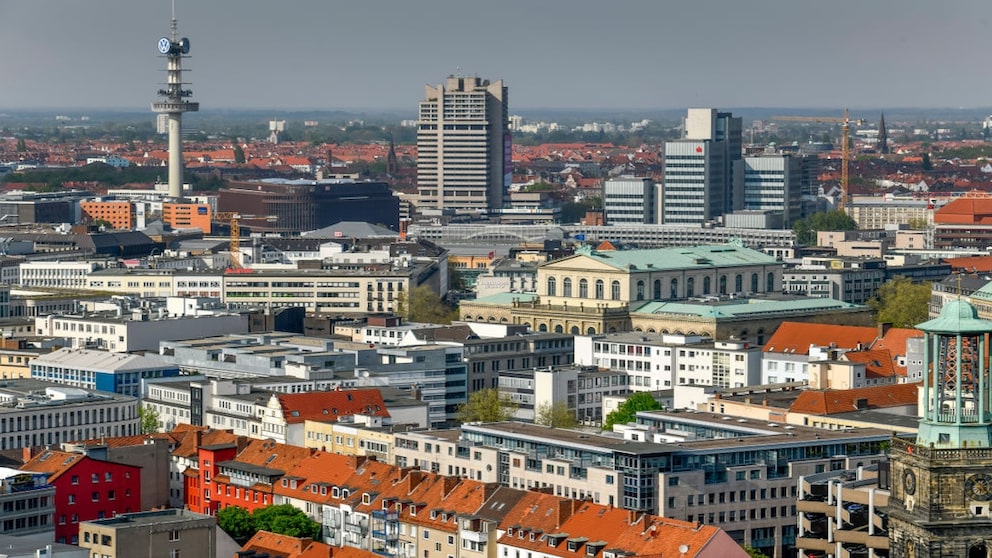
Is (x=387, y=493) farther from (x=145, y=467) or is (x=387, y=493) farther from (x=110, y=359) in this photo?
(x=110, y=359)

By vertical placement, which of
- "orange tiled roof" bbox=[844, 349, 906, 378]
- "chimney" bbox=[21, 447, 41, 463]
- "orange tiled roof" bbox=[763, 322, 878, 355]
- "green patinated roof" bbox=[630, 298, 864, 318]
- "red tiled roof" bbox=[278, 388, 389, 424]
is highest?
"green patinated roof" bbox=[630, 298, 864, 318]

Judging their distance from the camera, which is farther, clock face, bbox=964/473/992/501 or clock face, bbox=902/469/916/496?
clock face, bbox=902/469/916/496

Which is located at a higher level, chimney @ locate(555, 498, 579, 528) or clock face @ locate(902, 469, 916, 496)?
clock face @ locate(902, 469, 916, 496)

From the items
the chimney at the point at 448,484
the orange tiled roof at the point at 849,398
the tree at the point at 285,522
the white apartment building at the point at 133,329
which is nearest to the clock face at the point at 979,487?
the chimney at the point at 448,484

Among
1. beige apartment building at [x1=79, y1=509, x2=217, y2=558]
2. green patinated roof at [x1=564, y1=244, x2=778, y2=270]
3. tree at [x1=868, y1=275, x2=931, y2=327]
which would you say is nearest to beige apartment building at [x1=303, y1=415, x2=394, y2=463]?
beige apartment building at [x1=79, y1=509, x2=217, y2=558]

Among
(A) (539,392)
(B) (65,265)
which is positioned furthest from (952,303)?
(B) (65,265)

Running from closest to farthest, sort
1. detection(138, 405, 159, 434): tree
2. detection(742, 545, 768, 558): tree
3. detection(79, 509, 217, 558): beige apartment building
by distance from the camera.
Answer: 1. detection(79, 509, 217, 558): beige apartment building
2. detection(742, 545, 768, 558): tree
3. detection(138, 405, 159, 434): tree

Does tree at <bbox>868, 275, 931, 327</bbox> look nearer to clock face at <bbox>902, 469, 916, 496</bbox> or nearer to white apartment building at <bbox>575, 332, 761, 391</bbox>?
white apartment building at <bbox>575, 332, 761, 391</bbox>

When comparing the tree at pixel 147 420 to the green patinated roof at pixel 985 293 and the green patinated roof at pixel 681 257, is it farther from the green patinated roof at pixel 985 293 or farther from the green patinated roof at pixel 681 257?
the green patinated roof at pixel 681 257
